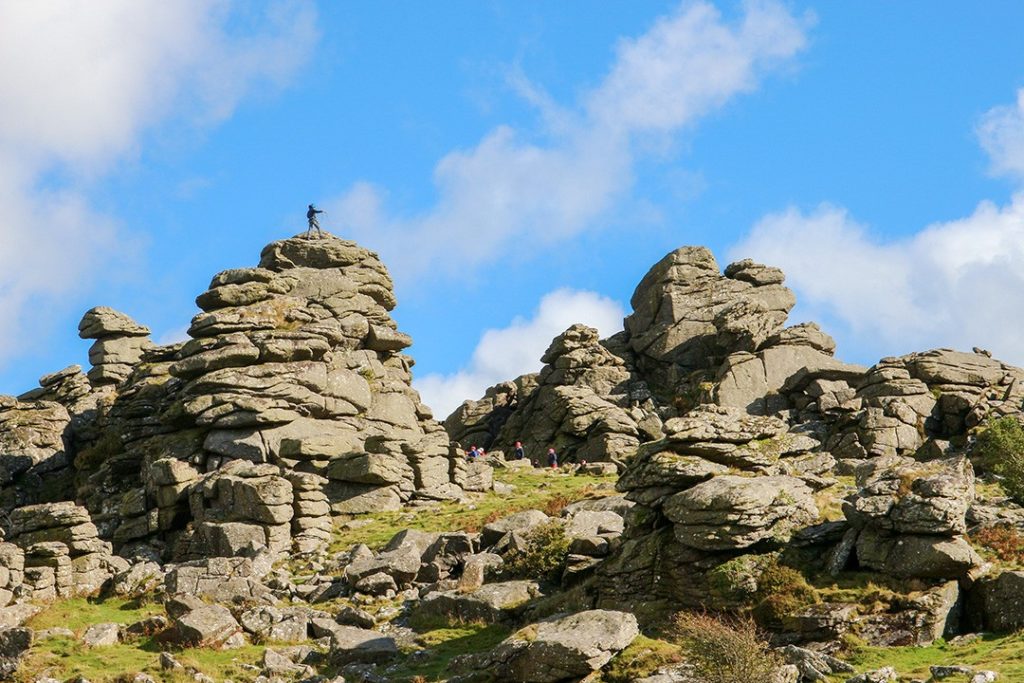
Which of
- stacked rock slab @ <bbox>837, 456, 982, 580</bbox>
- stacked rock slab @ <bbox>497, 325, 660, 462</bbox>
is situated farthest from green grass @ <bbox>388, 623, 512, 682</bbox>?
stacked rock slab @ <bbox>497, 325, 660, 462</bbox>

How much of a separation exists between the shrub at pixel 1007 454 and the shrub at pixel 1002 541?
7.68 metres

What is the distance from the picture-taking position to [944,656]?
32688 mm

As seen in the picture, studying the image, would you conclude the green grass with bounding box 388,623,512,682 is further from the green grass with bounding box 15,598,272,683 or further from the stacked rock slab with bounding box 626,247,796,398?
the stacked rock slab with bounding box 626,247,796,398

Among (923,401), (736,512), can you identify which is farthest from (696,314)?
(736,512)

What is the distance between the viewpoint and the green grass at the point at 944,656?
100 feet

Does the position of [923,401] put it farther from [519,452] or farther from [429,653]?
[429,653]

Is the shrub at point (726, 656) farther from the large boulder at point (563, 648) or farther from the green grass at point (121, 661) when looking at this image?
the green grass at point (121, 661)

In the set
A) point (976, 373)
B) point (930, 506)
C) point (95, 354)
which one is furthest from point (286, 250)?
point (930, 506)

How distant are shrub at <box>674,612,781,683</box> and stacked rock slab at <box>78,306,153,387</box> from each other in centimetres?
6980

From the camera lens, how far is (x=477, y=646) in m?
40.0

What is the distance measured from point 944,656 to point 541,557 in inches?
684

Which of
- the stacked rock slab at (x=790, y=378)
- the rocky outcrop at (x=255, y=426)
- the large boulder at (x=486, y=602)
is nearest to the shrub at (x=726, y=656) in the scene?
the large boulder at (x=486, y=602)

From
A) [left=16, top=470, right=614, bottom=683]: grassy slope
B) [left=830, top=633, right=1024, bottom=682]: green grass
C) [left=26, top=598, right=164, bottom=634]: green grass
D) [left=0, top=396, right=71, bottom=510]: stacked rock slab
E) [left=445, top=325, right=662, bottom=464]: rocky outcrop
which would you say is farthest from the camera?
[left=445, top=325, right=662, bottom=464]: rocky outcrop

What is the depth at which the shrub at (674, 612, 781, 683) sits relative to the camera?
98.6 feet
